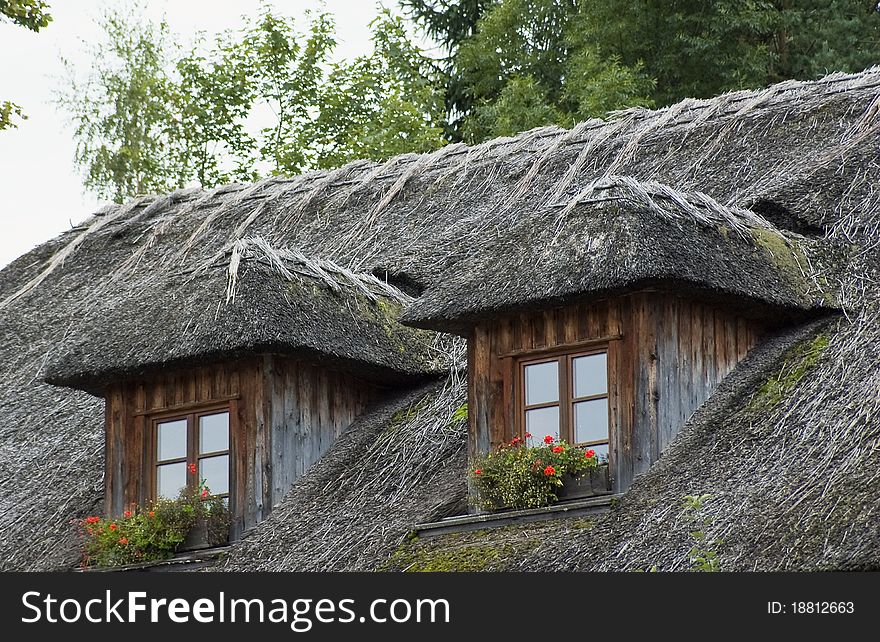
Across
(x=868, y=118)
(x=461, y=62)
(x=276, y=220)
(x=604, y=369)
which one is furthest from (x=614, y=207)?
(x=461, y=62)

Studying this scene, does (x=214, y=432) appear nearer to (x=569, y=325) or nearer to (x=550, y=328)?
(x=550, y=328)

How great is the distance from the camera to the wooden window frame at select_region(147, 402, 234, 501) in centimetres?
1234

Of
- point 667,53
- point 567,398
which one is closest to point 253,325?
point 567,398

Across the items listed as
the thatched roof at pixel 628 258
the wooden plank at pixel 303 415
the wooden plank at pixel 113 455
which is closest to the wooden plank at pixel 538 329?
the thatched roof at pixel 628 258

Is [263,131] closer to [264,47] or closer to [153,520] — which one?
[264,47]

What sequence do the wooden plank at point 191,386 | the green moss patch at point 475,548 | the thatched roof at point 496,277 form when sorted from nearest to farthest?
Result: 1. the thatched roof at point 496,277
2. the green moss patch at point 475,548
3. the wooden plank at point 191,386

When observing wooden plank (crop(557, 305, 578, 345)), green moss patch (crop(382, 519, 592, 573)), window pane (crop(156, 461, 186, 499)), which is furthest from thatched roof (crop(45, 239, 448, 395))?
green moss patch (crop(382, 519, 592, 573))

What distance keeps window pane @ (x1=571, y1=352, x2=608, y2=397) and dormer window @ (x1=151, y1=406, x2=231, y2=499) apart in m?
2.77

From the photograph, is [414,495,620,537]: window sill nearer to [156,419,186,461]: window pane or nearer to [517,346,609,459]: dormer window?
[517,346,609,459]: dormer window

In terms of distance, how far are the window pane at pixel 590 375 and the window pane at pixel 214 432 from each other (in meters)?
2.80

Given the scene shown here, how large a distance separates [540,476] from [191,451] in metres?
3.03

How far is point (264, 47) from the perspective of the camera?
106 feet

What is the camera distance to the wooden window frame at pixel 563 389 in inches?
425

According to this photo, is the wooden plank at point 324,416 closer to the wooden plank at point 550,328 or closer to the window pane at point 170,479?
the window pane at point 170,479
